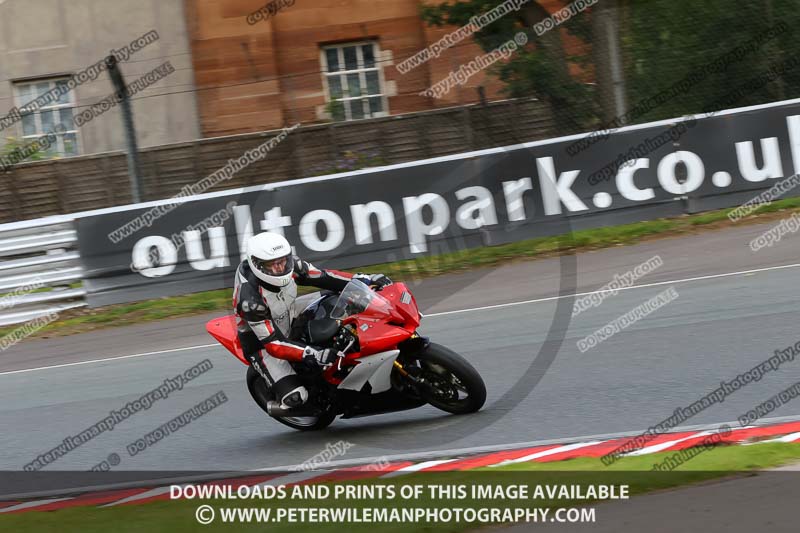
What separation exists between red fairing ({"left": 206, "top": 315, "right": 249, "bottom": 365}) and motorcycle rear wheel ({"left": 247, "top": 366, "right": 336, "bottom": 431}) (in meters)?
0.19

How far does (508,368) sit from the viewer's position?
346 inches

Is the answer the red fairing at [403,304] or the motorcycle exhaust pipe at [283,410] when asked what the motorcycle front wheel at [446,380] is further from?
the motorcycle exhaust pipe at [283,410]

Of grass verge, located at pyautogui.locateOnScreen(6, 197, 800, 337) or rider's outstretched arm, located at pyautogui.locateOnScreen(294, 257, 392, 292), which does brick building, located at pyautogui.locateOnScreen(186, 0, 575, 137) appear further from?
rider's outstretched arm, located at pyautogui.locateOnScreen(294, 257, 392, 292)

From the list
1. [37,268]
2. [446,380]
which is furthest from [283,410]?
[37,268]

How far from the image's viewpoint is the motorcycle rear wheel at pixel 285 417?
779 centimetres

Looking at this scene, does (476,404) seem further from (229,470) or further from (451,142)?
(451,142)

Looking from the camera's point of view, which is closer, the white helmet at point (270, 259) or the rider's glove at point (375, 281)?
the white helmet at point (270, 259)

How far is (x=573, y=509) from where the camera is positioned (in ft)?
16.8

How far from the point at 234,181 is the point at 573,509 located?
1479cm

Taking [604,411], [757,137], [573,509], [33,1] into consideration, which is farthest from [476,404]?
[33,1]

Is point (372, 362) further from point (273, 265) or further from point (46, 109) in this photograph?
point (46, 109)

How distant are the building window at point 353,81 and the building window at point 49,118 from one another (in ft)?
17.2

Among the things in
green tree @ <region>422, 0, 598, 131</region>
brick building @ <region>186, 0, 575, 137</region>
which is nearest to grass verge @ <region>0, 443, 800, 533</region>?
green tree @ <region>422, 0, 598, 131</region>

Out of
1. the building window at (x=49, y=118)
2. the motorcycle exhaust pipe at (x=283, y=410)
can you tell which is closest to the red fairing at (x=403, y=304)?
the motorcycle exhaust pipe at (x=283, y=410)
